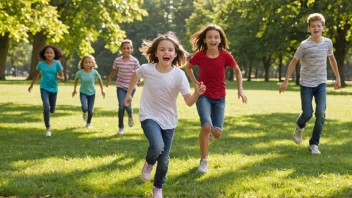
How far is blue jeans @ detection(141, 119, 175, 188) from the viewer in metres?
5.46

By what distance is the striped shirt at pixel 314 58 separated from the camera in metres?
8.21

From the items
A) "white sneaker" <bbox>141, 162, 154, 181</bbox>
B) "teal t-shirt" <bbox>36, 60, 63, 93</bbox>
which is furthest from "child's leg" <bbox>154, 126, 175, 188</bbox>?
"teal t-shirt" <bbox>36, 60, 63, 93</bbox>

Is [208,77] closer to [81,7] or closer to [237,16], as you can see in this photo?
[81,7]

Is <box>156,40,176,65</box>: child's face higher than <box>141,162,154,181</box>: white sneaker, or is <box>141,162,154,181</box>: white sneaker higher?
<box>156,40,176,65</box>: child's face

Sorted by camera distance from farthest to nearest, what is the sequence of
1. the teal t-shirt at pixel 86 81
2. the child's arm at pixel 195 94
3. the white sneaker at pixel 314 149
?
1. the teal t-shirt at pixel 86 81
2. the white sneaker at pixel 314 149
3. the child's arm at pixel 195 94

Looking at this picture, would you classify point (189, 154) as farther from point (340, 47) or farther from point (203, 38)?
point (340, 47)

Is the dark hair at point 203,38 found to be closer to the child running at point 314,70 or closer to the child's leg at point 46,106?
the child running at point 314,70

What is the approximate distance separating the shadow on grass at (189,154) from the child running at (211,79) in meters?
0.55

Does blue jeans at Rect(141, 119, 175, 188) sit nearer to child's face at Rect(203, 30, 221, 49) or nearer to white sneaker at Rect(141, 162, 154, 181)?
white sneaker at Rect(141, 162, 154, 181)

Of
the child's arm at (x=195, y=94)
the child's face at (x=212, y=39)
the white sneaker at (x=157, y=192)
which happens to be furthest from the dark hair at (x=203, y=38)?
the white sneaker at (x=157, y=192)

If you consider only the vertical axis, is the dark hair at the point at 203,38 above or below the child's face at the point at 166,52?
above

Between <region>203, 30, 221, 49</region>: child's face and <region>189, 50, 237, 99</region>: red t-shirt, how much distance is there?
0.61ft

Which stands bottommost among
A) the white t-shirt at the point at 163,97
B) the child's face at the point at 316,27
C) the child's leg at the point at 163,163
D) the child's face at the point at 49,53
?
the child's leg at the point at 163,163

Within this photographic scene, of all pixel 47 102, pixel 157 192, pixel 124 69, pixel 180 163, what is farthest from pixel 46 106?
pixel 157 192
